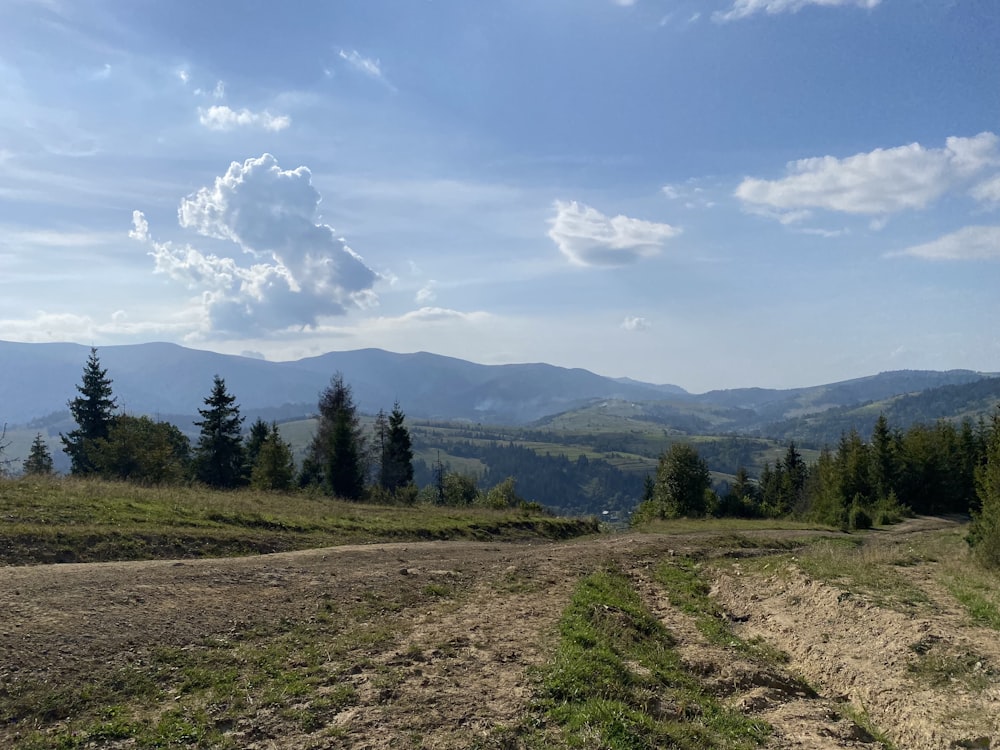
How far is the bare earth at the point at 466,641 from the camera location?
28.2 feet

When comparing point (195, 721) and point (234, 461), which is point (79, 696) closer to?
point (195, 721)

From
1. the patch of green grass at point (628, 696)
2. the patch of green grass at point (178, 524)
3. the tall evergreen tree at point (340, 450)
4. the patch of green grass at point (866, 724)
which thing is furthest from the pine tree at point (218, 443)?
the patch of green grass at point (866, 724)

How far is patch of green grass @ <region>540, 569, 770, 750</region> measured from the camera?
822cm

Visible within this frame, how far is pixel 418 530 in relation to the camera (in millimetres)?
29172

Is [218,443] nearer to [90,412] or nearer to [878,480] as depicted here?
[90,412]

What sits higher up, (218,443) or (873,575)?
(218,443)

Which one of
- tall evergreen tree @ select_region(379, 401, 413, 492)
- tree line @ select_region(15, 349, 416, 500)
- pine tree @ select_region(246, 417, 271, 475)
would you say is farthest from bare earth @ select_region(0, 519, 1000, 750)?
pine tree @ select_region(246, 417, 271, 475)

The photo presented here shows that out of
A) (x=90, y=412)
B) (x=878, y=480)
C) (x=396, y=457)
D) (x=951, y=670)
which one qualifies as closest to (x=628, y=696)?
(x=951, y=670)

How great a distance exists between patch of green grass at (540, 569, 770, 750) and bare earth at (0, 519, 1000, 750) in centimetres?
46

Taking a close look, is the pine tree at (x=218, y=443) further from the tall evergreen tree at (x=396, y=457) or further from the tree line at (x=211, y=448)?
the tall evergreen tree at (x=396, y=457)

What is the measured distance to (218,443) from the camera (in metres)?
52.5

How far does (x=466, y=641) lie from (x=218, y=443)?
157 ft

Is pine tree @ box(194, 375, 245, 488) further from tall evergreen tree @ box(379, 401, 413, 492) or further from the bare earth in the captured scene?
the bare earth

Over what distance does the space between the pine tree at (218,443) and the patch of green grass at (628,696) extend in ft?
156
